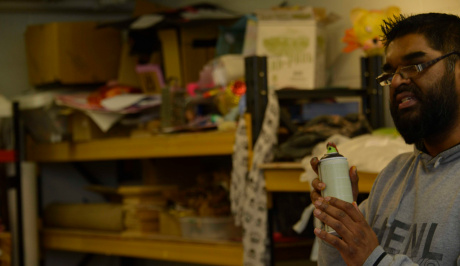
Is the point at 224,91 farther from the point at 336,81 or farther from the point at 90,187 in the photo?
the point at 90,187

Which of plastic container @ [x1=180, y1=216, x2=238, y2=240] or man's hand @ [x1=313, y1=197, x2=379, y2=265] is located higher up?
man's hand @ [x1=313, y1=197, x2=379, y2=265]

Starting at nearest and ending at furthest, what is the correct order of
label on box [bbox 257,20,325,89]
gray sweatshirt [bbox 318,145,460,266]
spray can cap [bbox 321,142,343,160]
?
gray sweatshirt [bbox 318,145,460,266], spray can cap [bbox 321,142,343,160], label on box [bbox 257,20,325,89]

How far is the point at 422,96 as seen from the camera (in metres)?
1.31

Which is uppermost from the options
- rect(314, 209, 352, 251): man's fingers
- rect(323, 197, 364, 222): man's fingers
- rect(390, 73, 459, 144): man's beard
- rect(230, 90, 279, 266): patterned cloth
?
rect(390, 73, 459, 144): man's beard

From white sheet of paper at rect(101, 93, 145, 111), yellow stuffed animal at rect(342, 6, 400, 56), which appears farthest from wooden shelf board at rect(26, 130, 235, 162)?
yellow stuffed animal at rect(342, 6, 400, 56)

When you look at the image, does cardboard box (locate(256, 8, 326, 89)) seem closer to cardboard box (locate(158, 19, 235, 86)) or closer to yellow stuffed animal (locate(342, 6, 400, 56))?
yellow stuffed animal (locate(342, 6, 400, 56))

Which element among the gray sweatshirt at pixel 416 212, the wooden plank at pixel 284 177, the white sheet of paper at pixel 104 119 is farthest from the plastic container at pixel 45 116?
the gray sweatshirt at pixel 416 212

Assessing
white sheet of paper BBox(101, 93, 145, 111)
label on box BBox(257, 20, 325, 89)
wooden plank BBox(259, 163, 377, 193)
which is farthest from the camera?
white sheet of paper BBox(101, 93, 145, 111)

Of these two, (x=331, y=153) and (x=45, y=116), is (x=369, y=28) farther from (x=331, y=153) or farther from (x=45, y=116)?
(x=45, y=116)

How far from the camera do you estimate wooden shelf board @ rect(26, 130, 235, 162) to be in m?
3.08

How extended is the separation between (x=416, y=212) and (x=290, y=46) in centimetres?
181

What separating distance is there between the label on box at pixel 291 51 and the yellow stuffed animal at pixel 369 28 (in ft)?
0.76

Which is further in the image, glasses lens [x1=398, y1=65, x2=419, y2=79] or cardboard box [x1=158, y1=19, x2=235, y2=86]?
cardboard box [x1=158, y1=19, x2=235, y2=86]

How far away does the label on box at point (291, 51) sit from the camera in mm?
3008
